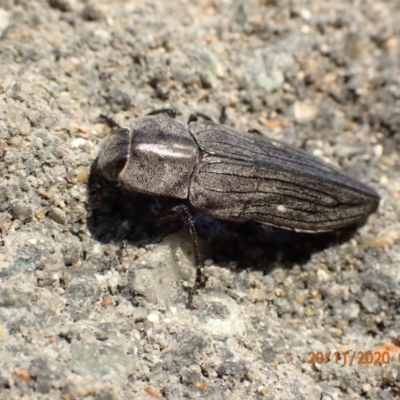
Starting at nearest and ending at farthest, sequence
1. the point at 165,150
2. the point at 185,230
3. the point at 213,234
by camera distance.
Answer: the point at 165,150
the point at 185,230
the point at 213,234

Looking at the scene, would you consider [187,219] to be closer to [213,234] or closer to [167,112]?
[213,234]

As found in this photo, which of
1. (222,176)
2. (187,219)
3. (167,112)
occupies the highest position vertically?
(167,112)

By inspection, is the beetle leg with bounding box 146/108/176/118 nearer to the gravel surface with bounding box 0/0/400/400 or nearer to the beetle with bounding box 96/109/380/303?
the beetle with bounding box 96/109/380/303

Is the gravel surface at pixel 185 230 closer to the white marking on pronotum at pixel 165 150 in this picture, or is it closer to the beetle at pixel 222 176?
the beetle at pixel 222 176

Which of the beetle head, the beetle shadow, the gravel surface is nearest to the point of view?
the gravel surface

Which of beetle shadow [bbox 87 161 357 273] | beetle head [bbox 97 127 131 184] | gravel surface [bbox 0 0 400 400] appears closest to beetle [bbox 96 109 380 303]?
beetle head [bbox 97 127 131 184]

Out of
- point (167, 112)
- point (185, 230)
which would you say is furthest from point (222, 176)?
point (167, 112)

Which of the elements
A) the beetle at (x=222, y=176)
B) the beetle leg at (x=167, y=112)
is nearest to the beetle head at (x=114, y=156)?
the beetle at (x=222, y=176)
